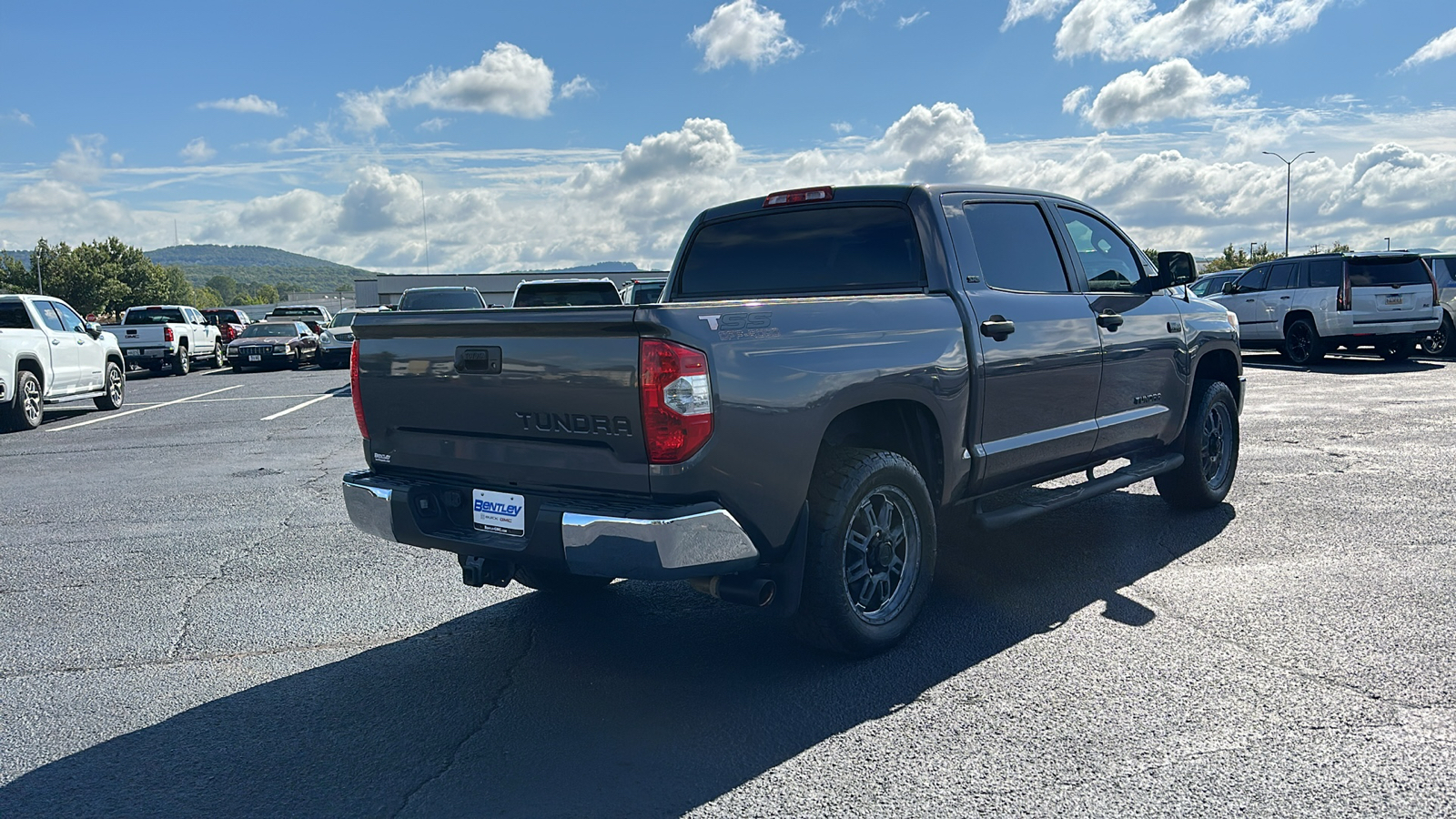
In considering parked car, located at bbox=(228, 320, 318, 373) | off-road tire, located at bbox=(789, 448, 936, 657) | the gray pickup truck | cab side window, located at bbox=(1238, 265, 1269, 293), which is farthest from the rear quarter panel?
parked car, located at bbox=(228, 320, 318, 373)

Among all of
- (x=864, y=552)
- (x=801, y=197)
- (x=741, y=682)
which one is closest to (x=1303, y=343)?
(x=801, y=197)

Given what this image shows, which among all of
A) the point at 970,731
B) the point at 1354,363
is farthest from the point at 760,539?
the point at 1354,363

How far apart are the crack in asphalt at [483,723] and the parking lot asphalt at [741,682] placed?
15 mm

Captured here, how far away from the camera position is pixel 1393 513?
266 inches

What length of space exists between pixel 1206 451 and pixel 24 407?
554 inches

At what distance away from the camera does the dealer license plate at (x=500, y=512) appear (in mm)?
3949

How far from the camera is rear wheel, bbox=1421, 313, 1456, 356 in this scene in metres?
18.6

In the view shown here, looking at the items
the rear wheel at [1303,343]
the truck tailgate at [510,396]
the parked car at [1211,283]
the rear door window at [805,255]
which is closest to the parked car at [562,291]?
the rear door window at [805,255]

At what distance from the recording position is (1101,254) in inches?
242

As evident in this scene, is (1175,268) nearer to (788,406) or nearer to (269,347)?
(788,406)

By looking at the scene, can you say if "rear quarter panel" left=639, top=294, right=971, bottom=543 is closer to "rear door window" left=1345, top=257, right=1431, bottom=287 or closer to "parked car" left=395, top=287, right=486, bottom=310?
"rear door window" left=1345, top=257, right=1431, bottom=287

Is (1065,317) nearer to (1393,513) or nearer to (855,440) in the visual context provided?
(855,440)

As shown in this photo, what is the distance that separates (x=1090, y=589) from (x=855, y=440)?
5.07ft

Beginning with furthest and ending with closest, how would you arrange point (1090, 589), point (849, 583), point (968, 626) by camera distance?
point (1090, 589) < point (968, 626) < point (849, 583)
